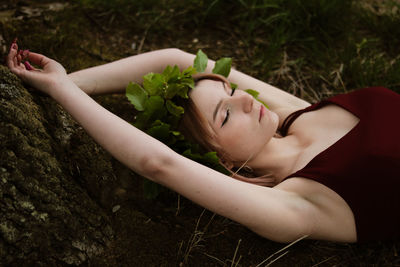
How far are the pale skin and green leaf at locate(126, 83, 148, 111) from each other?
0.31 m

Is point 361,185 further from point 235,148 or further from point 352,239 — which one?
point 235,148

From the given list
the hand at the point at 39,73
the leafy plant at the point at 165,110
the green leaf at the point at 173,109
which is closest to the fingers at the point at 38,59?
the hand at the point at 39,73

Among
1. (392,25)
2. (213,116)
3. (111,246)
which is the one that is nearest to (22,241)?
(111,246)

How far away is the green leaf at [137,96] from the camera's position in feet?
7.44

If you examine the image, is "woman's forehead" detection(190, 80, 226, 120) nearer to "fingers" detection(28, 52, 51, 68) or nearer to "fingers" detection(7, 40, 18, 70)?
"fingers" detection(28, 52, 51, 68)

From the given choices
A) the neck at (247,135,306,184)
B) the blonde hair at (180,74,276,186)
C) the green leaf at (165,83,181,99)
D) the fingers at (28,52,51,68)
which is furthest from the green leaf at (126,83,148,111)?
the neck at (247,135,306,184)

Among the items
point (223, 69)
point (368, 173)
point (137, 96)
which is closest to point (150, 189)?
point (137, 96)

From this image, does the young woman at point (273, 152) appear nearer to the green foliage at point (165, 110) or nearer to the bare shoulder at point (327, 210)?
the bare shoulder at point (327, 210)

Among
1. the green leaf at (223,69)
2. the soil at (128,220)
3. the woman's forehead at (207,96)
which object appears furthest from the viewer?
the green leaf at (223,69)

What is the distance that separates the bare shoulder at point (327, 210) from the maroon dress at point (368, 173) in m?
0.04

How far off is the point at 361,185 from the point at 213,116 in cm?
93

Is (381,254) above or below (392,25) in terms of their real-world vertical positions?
below

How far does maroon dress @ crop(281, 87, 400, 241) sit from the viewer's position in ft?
6.98

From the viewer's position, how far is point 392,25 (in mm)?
3793
